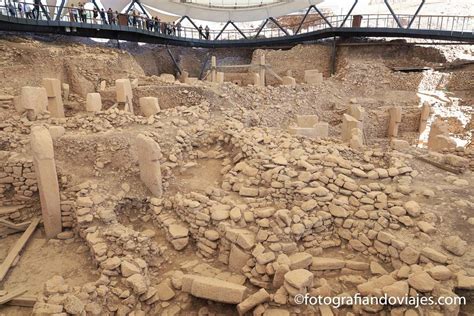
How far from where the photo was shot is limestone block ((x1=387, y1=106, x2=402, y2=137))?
11.7 meters

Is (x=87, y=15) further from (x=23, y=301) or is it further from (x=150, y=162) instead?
(x=23, y=301)

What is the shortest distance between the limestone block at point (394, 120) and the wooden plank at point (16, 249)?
1116 cm

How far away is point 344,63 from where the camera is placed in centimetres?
1853

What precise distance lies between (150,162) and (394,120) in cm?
942

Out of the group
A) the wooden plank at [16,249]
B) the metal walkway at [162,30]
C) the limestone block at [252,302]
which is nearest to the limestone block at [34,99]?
the wooden plank at [16,249]

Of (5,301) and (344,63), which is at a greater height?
(344,63)

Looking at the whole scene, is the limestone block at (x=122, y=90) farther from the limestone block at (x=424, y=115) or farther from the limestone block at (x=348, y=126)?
the limestone block at (x=424, y=115)

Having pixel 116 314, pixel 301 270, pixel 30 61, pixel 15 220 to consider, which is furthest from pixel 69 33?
pixel 301 270

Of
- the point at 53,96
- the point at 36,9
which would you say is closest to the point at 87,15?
the point at 36,9

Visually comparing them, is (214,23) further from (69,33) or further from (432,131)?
(432,131)

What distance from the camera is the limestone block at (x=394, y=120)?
11727mm

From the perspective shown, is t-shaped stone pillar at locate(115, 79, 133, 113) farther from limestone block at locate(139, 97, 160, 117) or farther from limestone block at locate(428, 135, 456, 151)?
limestone block at locate(428, 135, 456, 151)

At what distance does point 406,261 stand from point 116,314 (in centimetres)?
371

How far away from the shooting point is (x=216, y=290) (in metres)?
4.22
